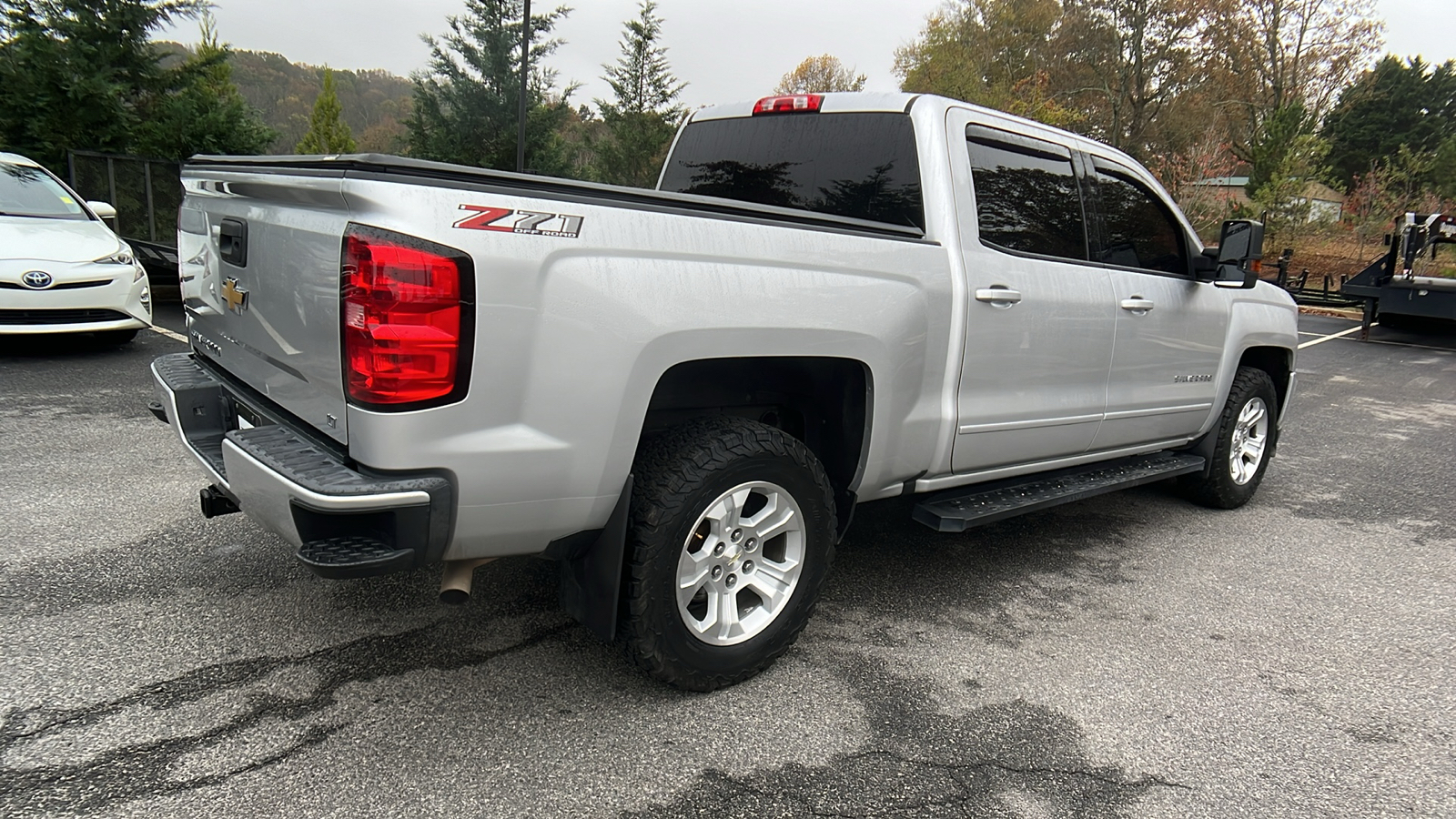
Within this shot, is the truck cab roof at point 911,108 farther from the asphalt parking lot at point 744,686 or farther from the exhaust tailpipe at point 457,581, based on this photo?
the exhaust tailpipe at point 457,581

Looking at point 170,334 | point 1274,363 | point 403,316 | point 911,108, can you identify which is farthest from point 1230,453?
point 170,334

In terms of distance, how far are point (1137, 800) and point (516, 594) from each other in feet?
7.12

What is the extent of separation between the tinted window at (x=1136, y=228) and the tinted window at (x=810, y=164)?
1185mm

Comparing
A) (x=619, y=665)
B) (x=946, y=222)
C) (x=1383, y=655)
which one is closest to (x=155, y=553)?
(x=619, y=665)

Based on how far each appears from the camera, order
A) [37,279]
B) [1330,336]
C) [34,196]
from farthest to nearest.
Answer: [1330,336]
[34,196]
[37,279]

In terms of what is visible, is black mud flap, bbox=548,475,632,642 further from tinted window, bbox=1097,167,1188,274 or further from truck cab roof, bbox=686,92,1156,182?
tinted window, bbox=1097,167,1188,274

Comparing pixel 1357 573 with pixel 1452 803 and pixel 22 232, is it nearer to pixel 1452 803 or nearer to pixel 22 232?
pixel 1452 803

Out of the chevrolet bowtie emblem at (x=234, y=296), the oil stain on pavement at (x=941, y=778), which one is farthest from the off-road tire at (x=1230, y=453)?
the chevrolet bowtie emblem at (x=234, y=296)

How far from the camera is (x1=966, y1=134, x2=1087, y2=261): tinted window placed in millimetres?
3475

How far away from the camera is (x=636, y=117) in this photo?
32094 millimetres

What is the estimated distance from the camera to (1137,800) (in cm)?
240

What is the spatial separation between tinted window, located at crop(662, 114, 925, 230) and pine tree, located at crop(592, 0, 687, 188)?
2860cm

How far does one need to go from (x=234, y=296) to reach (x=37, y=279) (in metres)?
5.56

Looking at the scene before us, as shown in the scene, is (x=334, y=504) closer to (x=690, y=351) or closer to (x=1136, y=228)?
(x=690, y=351)
